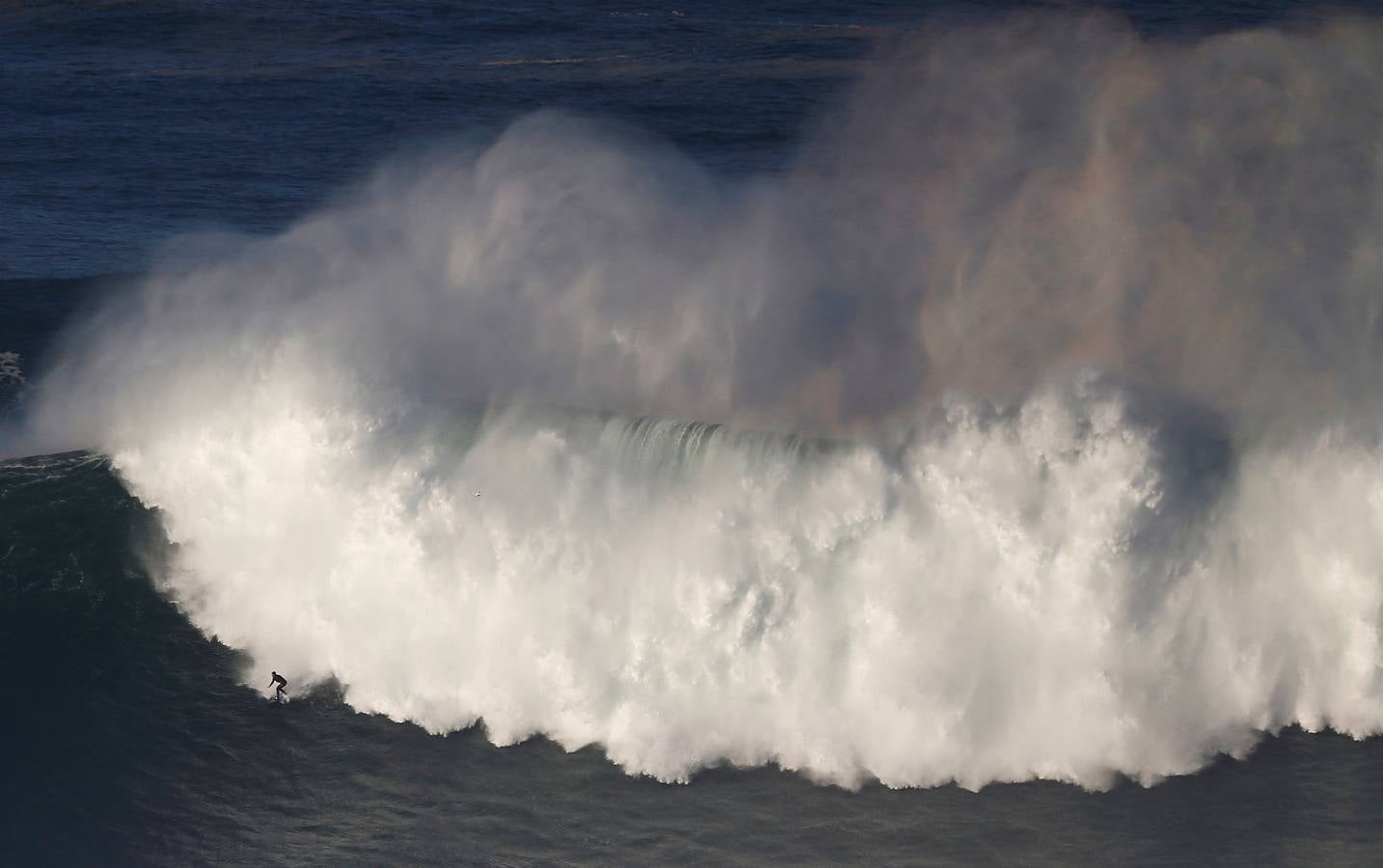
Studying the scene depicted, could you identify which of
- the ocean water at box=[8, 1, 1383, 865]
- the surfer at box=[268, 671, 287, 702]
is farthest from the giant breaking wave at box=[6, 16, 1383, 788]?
the surfer at box=[268, 671, 287, 702]

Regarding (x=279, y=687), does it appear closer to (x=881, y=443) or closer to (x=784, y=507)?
(x=784, y=507)

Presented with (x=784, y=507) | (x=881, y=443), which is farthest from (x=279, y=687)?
(x=881, y=443)

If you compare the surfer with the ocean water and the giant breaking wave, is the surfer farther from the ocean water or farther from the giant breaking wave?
the giant breaking wave

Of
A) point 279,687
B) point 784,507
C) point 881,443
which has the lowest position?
point 279,687

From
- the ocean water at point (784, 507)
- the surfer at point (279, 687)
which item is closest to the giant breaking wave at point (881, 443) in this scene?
the ocean water at point (784, 507)

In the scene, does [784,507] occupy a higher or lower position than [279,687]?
higher
